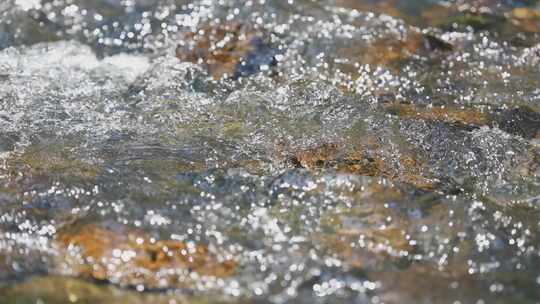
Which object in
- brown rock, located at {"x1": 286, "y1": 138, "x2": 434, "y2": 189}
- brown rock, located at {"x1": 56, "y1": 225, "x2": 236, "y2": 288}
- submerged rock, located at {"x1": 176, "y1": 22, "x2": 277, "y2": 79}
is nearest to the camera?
brown rock, located at {"x1": 56, "y1": 225, "x2": 236, "y2": 288}

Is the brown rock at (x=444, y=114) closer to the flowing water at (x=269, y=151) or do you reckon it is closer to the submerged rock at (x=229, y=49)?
the flowing water at (x=269, y=151)

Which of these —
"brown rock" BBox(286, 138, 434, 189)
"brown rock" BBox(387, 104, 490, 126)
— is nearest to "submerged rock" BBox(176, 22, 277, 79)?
"brown rock" BBox(387, 104, 490, 126)

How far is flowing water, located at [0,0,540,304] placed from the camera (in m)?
3.15

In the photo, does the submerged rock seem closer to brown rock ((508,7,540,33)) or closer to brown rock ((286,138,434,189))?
brown rock ((286,138,434,189))

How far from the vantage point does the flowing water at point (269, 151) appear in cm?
315

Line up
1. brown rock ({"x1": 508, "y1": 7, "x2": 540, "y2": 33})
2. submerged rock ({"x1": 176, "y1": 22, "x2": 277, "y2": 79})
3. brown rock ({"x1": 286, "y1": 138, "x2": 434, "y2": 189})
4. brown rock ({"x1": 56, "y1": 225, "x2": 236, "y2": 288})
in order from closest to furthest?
brown rock ({"x1": 56, "y1": 225, "x2": 236, "y2": 288})
brown rock ({"x1": 286, "y1": 138, "x2": 434, "y2": 189})
submerged rock ({"x1": 176, "y1": 22, "x2": 277, "y2": 79})
brown rock ({"x1": 508, "y1": 7, "x2": 540, "y2": 33})

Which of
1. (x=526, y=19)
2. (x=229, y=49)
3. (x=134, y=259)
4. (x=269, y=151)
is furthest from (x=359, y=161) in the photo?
(x=526, y=19)

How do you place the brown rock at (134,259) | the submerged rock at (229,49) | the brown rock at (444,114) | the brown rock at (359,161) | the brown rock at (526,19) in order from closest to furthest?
the brown rock at (134,259) → the brown rock at (359,161) → the brown rock at (444,114) → the submerged rock at (229,49) → the brown rock at (526,19)

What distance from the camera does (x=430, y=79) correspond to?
5.86m

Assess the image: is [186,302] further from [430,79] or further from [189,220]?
Answer: [430,79]

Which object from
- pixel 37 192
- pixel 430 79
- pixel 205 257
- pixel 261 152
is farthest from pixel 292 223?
pixel 430 79

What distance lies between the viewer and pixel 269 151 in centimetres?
455

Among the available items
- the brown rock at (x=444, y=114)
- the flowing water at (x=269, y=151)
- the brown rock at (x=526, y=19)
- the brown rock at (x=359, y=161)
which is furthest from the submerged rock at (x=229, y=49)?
the brown rock at (x=526, y=19)

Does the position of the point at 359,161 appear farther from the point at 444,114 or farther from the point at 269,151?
the point at 444,114
